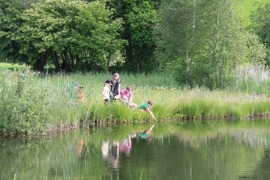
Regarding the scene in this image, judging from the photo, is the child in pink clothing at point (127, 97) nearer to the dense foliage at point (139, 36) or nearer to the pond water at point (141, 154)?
the pond water at point (141, 154)

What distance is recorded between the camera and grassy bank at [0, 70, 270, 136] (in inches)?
593

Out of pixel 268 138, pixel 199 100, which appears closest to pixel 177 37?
pixel 199 100

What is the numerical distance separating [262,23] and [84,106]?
911 inches

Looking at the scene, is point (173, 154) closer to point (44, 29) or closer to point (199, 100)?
point (199, 100)

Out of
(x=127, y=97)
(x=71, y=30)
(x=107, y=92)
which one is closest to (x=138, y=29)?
(x=71, y=30)

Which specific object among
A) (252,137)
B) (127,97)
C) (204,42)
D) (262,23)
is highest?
(262,23)

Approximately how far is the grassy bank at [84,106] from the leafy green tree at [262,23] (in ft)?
41.9

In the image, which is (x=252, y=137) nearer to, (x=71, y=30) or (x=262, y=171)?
(x=262, y=171)

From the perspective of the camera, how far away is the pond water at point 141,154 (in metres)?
10.8

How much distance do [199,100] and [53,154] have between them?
9.02m

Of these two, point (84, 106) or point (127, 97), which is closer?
point (84, 106)

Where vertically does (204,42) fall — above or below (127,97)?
above

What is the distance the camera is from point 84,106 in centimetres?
1780

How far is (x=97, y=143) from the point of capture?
1473 cm
